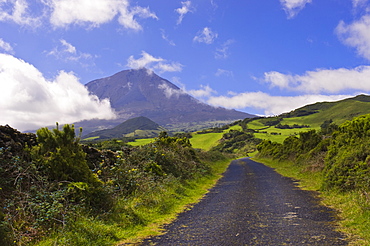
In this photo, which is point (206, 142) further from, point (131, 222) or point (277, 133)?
point (131, 222)

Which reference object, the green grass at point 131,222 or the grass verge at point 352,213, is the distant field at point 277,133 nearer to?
→ the grass verge at point 352,213

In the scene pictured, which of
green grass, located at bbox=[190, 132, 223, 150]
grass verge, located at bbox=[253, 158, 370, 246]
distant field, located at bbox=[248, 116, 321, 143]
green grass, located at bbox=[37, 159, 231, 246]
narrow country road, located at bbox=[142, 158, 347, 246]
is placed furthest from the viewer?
green grass, located at bbox=[190, 132, 223, 150]

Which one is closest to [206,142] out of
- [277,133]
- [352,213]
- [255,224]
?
[277,133]

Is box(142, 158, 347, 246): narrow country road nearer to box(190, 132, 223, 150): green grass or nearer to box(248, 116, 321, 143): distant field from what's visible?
box(248, 116, 321, 143): distant field

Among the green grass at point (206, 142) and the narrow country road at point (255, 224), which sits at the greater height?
the narrow country road at point (255, 224)

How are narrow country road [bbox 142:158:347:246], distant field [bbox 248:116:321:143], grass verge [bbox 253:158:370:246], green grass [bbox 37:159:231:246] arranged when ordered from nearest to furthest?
1. grass verge [bbox 253:158:370:246]
2. narrow country road [bbox 142:158:347:246]
3. green grass [bbox 37:159:231:246]
4. distant field [bbox 248:116:321:143]

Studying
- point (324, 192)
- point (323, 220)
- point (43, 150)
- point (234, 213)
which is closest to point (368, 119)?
point (324, 192)

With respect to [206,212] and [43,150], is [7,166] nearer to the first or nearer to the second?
[43,150]

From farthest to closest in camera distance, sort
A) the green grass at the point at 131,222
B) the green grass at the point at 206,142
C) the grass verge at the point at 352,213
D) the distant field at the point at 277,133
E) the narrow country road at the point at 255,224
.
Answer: the green grass at the point at 206,142, the distant field at the point at 277,133, the green grass at the point at 131,222, the narrow country road at the point at 255,224, the grass verge at the point at 352,213

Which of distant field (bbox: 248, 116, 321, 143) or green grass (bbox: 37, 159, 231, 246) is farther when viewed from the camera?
distant field (bbox: 248, 116, 321, 143)

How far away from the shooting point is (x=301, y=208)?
9562 millimetres

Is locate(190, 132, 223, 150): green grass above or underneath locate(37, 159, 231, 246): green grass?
underneath

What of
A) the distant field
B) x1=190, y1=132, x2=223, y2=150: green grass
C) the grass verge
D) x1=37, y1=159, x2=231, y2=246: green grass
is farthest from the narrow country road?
x1=190, y1=132, x2=223, y2=150: green grass

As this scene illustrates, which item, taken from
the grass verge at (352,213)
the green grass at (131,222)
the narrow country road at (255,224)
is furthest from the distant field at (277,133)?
the green grass at (131,222)
